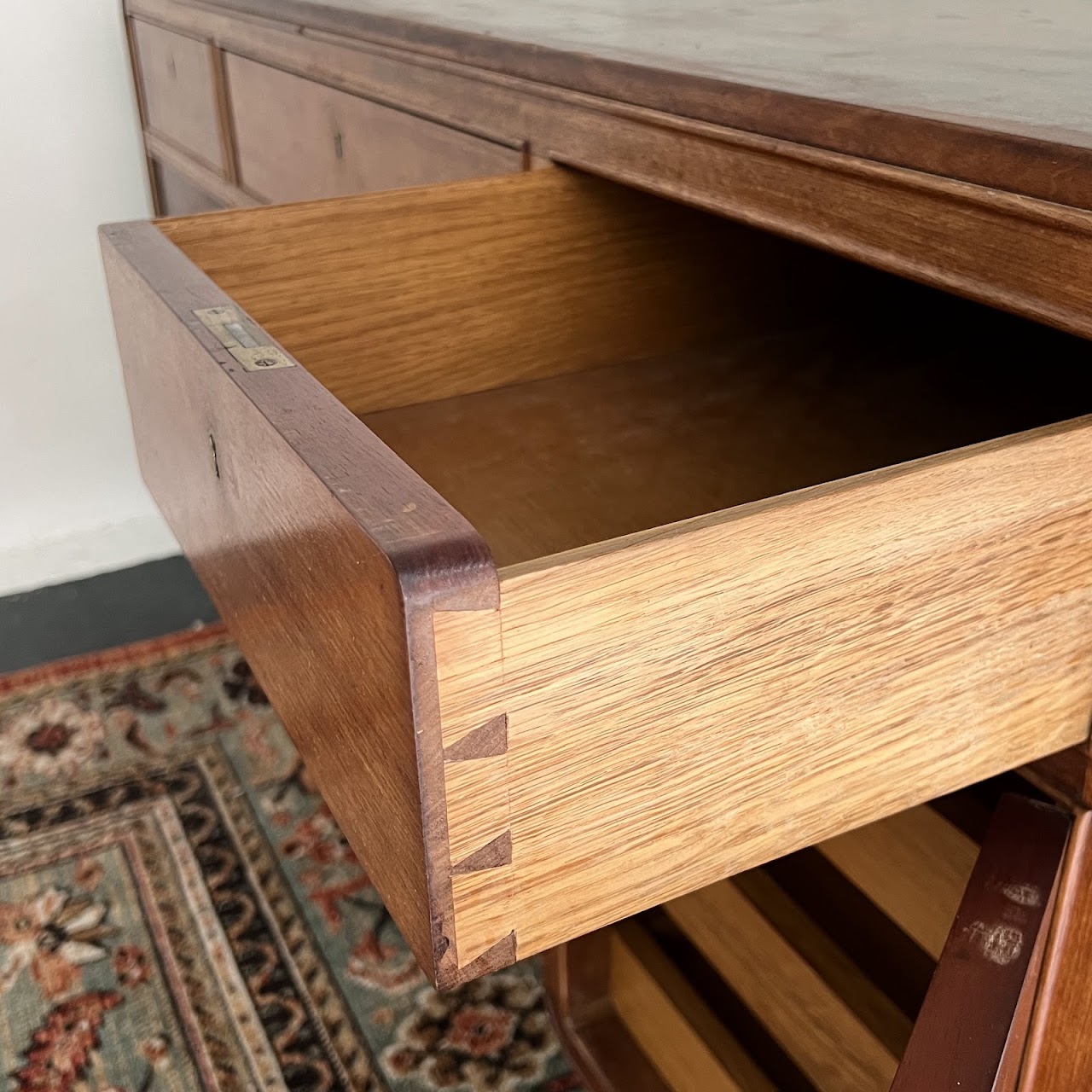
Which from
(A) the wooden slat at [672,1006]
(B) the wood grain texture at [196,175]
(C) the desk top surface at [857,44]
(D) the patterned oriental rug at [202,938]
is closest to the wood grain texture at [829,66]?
(C) the desk top surface at [857,44]

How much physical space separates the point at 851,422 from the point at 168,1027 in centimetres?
74

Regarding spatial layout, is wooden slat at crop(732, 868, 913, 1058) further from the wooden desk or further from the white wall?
the white wall

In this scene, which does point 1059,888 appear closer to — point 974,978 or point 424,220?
point 974,978

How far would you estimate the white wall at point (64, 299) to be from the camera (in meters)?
1.55

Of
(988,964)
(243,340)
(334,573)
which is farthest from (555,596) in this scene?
(988,964)

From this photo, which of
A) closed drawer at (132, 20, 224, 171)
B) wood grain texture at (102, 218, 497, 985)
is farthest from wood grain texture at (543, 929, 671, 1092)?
closed drawer at (132, 20, 224, 171)

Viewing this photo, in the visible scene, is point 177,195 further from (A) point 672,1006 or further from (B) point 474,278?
(A) point 672,1006

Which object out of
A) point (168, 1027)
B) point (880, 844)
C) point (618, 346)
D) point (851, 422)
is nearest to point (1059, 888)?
point (880, 844)

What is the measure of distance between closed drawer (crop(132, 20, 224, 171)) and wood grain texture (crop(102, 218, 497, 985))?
0.85m

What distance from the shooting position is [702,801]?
0.36m

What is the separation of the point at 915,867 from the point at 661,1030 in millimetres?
Result: 291

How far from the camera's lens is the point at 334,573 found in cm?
33

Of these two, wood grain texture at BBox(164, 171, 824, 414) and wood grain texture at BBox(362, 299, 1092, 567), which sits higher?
wood grain texture at BBox(164, 171, 824, 414)

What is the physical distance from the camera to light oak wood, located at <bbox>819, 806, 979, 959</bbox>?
0.63 m
